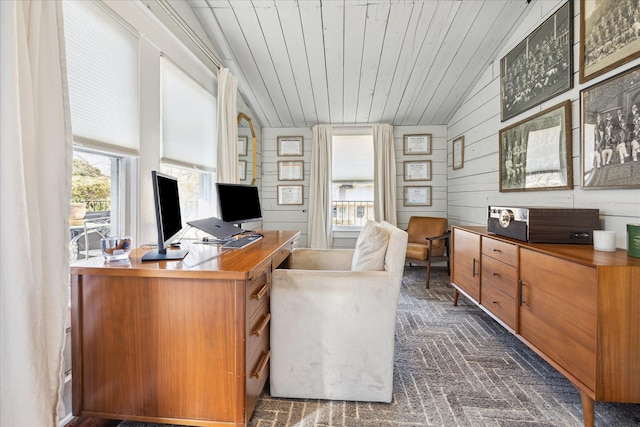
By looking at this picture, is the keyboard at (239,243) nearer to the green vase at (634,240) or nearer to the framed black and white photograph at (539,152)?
the green vase at (634,240)

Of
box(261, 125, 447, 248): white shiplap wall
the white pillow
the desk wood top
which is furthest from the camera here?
box(261, 125, 447, 248): white shiplap wall

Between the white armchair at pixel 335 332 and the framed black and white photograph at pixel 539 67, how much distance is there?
1906 mm

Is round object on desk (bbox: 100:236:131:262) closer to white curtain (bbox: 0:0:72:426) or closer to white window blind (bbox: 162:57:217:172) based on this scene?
white curtain (bbox: 0:0:72:426)

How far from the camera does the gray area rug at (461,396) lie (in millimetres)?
1448

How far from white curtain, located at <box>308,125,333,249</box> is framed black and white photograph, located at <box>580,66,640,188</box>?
9.80 ft

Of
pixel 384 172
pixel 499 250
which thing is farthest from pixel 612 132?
pixel 384 172

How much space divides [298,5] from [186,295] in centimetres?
245

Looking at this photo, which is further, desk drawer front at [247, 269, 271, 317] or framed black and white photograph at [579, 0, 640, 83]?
framed black and white photograph at [579, 0, 640, 83]

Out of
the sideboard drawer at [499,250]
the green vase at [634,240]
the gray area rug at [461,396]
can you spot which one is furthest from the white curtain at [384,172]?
the green vase at [634,240]

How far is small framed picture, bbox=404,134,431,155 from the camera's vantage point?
178 inches

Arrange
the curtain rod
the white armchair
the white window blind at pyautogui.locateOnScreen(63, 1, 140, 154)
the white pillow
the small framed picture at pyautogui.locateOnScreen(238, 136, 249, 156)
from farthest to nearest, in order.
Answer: the small framed picture at pyautogui.locateOnScreen(238, 136, 249, 156) < the curtain rod < the white pillow < the white armchair < the white window blind at pyautogui.locateOnScreen(63, 1, 140, 154)

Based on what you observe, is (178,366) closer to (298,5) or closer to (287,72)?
(298,5)

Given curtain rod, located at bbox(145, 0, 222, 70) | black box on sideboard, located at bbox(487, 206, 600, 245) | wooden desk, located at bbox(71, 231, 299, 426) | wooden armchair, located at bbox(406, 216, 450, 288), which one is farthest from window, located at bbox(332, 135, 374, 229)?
wooden desk, located at bbox(71, 231, 299, 426)

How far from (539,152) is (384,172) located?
220cm
